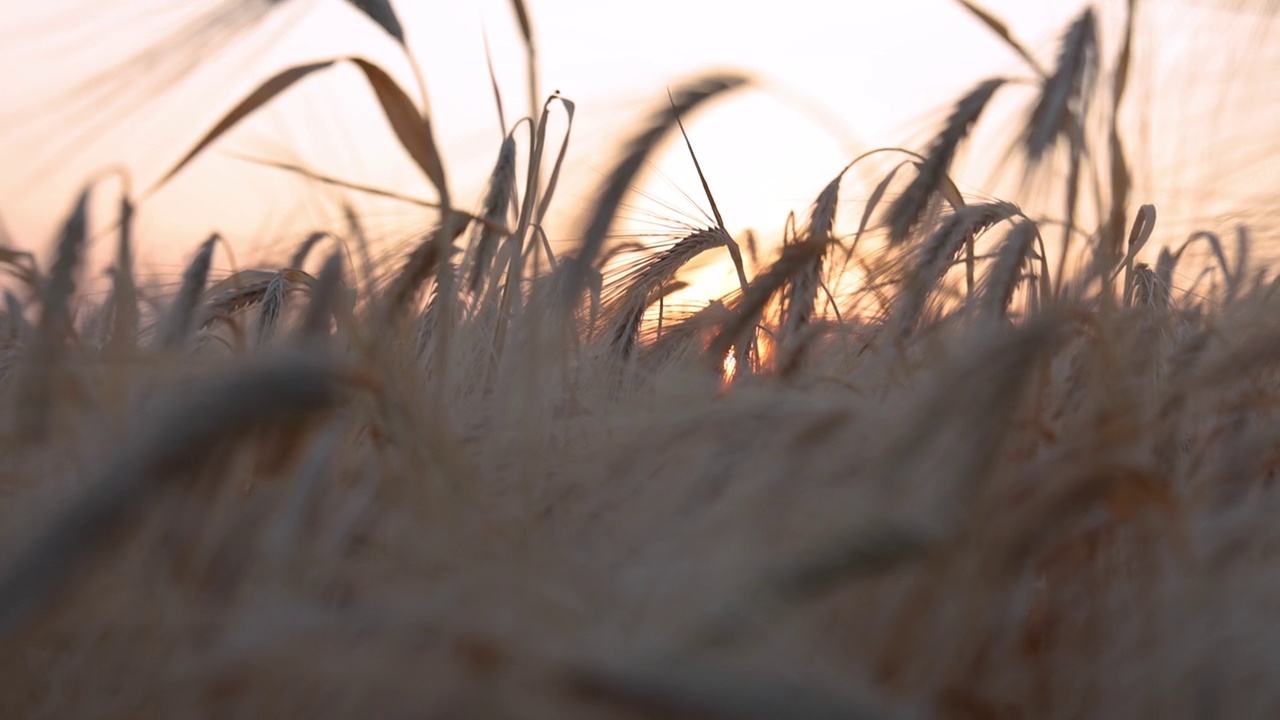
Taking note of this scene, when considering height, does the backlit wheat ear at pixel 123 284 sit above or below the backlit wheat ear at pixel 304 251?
below

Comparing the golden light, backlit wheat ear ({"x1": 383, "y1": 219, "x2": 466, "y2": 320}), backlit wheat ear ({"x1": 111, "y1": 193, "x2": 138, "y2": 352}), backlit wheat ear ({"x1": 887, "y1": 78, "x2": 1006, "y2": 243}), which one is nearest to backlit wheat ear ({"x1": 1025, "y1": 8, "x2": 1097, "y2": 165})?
backlit wheat ear ({"x1": 887, "y1": 78, "x2": 1006, "y2": 243})

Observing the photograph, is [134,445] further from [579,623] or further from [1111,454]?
[1111,454]

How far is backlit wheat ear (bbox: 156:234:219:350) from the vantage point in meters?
1.39

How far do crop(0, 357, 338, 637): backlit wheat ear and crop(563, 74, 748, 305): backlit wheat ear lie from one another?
533mm

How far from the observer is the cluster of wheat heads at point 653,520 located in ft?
1.74

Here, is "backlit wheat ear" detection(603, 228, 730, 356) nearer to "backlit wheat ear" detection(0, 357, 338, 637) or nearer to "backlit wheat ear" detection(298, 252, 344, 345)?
"backlit wheat ear" detection(298, 252, 344, 345)

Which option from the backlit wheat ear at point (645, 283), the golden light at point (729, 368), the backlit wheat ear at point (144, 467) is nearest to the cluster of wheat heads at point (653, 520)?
the backlit wheat ear at point (144, 467)

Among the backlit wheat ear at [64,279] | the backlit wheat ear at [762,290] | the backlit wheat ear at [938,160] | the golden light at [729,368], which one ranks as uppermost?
the backlit wheat ear at [938,160]

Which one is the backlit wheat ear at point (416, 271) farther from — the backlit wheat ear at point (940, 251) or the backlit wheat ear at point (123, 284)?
the backlit wheat ear at point (940, 251)

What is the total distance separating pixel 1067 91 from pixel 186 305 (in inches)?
48.9

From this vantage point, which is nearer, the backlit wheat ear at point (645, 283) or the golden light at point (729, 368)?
the golden light at point (729, 368)

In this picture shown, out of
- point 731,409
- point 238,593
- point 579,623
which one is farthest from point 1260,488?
point 238,593

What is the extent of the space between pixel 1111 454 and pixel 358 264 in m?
0.80

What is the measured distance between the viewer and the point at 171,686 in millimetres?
617
